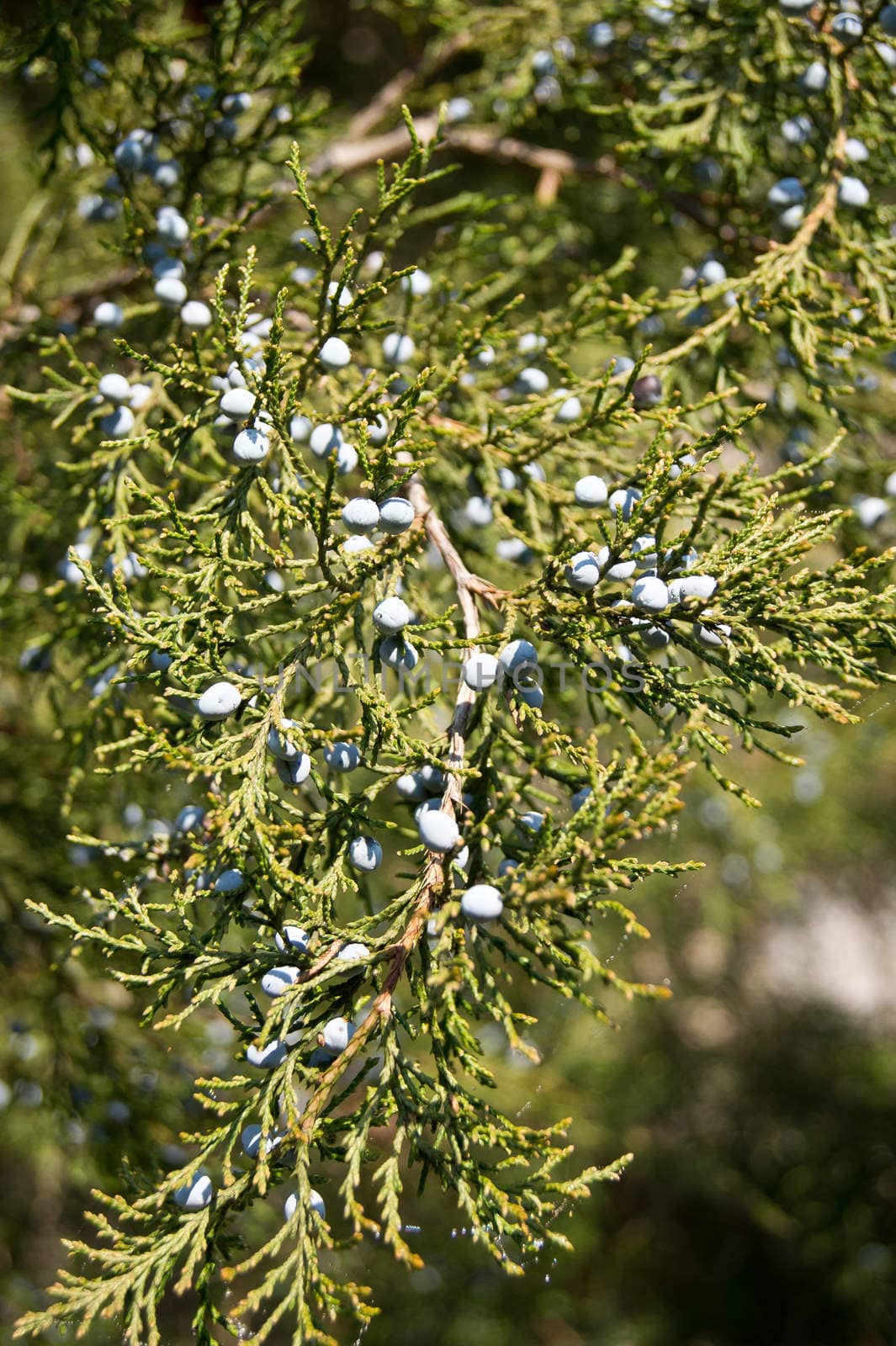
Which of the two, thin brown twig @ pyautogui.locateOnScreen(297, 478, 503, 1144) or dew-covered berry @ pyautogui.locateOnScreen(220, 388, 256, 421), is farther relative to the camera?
dew-covered berry @ pyautogui.locateOnScreen(220, 388, 256, 421)

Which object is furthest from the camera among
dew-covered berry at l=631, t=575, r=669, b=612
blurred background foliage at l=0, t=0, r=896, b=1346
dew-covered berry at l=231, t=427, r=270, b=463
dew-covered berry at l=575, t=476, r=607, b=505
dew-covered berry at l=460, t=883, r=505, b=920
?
blurred background foliage at l=0, t=0, r=896, b=1346

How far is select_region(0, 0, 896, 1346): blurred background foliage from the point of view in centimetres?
247

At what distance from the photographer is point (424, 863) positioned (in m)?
1.35

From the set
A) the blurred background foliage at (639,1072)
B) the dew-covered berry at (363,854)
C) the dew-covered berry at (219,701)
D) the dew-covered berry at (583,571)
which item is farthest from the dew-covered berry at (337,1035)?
the blurred background foliage at (639,1072)

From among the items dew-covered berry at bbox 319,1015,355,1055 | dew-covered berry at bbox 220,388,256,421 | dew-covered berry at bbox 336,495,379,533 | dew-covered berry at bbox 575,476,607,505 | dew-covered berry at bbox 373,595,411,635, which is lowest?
dew-covered berry at bbox 319,1015,355,1055

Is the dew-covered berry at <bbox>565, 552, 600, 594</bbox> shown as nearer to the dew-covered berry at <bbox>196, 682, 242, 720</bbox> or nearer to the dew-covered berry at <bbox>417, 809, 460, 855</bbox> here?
the dew-covered berry at <bbox>417, 809, 460, 855</bbox>

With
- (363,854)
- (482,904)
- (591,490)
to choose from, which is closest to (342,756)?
(363,854)

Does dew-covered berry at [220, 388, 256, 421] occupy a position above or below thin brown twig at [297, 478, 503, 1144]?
above

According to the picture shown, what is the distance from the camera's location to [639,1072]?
4668mm

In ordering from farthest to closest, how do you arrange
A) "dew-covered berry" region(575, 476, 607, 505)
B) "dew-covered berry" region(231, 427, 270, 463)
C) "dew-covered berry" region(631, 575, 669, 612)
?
1. "dew-covered berry" region(575, 476, 607, 505)
2. "dew-covered berry" region(231, 427, 270, 463)
3. "dew-covered berry" region(631, 575, 669, 612)

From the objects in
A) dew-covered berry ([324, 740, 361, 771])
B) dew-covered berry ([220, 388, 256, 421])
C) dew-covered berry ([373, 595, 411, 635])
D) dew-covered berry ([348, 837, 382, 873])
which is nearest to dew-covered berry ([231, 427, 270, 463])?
dew-covered berry ([220, 388, 256, 421])

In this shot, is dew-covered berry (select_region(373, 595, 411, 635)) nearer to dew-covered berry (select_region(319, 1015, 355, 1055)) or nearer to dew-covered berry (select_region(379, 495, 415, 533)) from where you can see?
dew-covered berry (select_region(379, 495, 415, 533))

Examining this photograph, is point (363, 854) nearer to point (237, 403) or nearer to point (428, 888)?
point (428, 888)

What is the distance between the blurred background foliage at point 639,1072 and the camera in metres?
2.47
